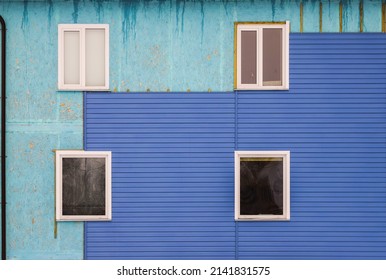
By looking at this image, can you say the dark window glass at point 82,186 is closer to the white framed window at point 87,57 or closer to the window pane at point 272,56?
the white framed window at point 87,57

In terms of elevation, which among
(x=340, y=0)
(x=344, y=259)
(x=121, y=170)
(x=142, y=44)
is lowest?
(x=344, y=259)

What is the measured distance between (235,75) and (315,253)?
3812 mm

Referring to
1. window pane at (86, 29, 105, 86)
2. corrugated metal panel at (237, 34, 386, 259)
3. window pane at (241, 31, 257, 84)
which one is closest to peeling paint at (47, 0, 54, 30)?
window pane at (86, 29, 105, 86)

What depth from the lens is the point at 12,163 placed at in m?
5.94

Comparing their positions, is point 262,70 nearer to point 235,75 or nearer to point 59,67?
point 235,75

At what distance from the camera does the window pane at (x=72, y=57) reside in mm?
5961

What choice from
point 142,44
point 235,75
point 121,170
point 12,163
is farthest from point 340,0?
point 12,163

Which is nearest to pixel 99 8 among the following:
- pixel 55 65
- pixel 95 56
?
pixel 95 56

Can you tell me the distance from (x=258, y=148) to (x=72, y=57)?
4.05 meters

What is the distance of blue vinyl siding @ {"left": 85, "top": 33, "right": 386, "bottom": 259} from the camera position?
19.4 feet

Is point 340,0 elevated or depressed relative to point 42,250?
elevated

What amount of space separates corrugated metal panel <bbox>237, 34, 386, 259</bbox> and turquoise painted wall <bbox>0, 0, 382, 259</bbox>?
1.72ft

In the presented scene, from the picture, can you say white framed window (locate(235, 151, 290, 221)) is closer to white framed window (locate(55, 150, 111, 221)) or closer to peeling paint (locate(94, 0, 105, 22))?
white framed window (locate(55, 150, 111, 221))

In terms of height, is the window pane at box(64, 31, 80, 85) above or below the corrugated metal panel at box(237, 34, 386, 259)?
above
